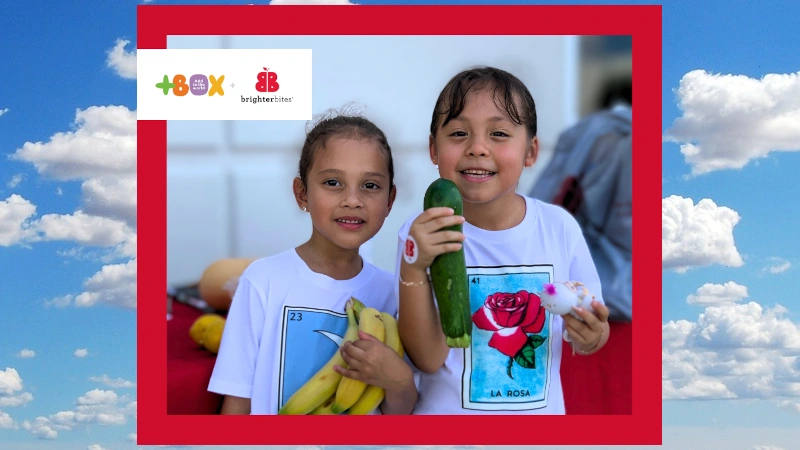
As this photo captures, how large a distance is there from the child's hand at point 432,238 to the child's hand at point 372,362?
362mm

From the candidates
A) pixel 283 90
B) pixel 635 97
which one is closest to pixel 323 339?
pixel 283 90

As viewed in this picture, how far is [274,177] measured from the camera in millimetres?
3844

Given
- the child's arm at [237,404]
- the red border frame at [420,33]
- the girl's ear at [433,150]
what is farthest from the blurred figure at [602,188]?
the child's arm at [237,404]

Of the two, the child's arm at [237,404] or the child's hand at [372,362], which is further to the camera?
the child's arm at [237,404]

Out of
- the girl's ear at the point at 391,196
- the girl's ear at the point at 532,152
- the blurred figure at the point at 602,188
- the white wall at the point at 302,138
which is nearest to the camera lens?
the girl's ear at the point at 532,152

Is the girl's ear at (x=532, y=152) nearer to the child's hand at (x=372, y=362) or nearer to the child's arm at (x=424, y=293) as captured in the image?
the child's arm at (x=424, y=293)

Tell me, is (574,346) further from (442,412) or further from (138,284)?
(138,284)

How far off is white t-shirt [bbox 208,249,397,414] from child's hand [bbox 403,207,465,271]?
46 centimetres

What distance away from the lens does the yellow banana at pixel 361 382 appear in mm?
3252

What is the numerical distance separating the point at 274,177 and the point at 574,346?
1.49 meters

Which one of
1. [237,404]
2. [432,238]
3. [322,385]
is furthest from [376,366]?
[237,404]

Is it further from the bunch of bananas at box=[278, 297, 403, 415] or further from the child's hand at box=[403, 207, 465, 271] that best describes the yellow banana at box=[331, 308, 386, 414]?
the child's hand at box=[403, 207, 465, 271]

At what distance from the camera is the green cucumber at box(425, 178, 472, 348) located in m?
3.03

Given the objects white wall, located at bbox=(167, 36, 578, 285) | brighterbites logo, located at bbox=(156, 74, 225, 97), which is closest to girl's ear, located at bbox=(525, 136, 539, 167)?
white wall, located at bbox=(167, 36, 578, 285)
